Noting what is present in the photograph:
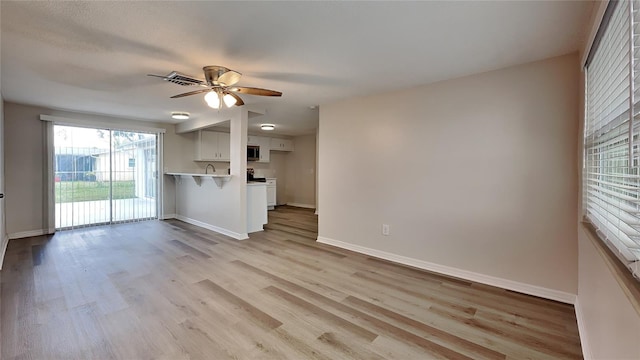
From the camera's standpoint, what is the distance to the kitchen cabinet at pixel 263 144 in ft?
25.1

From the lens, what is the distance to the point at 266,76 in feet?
9.81

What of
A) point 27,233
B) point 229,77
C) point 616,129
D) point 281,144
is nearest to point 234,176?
point 229,77

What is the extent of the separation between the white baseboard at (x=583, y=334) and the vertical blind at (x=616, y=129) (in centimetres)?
72

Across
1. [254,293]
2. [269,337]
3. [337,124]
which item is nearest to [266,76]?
[337,124]

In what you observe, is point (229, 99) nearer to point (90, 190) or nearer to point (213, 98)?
point (213, 98)

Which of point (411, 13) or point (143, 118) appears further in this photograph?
point (143, 118)

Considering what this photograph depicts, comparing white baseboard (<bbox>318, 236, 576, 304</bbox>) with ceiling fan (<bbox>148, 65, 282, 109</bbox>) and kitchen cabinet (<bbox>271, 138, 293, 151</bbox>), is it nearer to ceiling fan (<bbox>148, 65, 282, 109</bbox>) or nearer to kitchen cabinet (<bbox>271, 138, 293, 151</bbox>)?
ceiling fan (<bbox>148, 65, 282, 109</bbox>)

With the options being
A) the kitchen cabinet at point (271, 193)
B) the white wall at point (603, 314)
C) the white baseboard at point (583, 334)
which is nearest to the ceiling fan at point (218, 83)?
the white wall at point (603, 314)

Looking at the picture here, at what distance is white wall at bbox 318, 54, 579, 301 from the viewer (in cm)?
244

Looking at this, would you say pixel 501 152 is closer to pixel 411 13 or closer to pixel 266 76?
pixel 411 13

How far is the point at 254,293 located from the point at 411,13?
2572mm

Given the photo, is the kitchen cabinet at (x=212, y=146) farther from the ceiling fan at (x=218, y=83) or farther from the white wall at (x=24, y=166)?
the ceiling fan at (x=218, y=83)

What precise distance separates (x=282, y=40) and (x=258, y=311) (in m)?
2.18

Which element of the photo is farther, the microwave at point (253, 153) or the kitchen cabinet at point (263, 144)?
the kitchen cabinet at point (263, 144)
